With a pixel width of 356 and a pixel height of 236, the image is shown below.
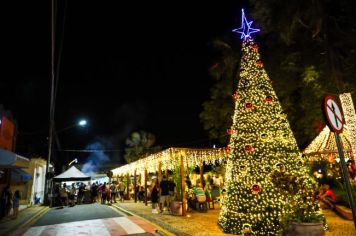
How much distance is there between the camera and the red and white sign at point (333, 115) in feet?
15.7

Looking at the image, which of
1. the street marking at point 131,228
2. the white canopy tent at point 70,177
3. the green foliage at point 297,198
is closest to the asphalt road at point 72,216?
the street marking at point 131,228

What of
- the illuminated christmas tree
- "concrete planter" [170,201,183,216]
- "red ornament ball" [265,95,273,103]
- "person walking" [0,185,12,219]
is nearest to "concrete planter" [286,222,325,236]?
the illuminated christmas tree

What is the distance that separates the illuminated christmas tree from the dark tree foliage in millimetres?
6074

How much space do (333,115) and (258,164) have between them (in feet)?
14.4

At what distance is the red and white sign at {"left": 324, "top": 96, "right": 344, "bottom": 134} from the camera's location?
4789 millimetres

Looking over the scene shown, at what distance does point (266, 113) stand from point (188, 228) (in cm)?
473

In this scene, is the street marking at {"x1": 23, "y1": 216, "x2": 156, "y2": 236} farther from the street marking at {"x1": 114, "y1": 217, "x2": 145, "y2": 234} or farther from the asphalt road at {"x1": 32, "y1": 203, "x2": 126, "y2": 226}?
the asphalt road at {"x1": 32, "y1": 203, "x2": 126, "y2": 226}

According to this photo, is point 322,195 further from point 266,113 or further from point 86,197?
point 86,197

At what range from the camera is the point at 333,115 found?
4.94m

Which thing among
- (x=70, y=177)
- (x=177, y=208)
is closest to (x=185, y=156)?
Result: (x=177, y=208)

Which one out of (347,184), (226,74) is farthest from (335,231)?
(226,74)

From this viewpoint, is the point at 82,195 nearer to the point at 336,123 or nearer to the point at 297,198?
the point at 297,198

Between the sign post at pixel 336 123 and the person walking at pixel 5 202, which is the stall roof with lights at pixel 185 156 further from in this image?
the sign post at pixel 336 123

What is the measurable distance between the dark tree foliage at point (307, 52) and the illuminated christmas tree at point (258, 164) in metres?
6.07
